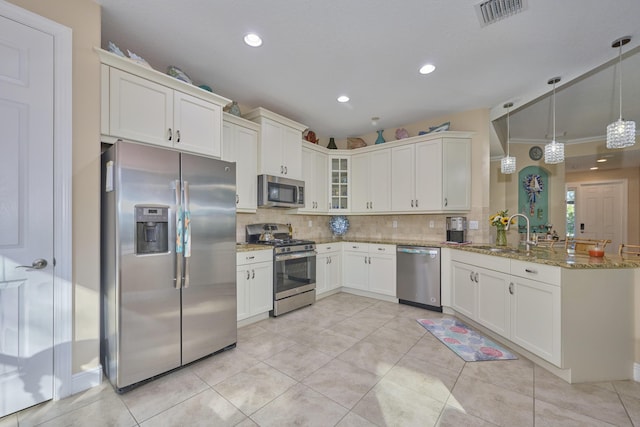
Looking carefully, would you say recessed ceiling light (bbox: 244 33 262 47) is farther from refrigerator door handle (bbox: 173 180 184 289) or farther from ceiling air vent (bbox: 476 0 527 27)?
ceiling air vent (bbox: 476 0 527 27)

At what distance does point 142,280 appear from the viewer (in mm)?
1901

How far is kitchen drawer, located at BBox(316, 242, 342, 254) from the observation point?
4031 millimetres

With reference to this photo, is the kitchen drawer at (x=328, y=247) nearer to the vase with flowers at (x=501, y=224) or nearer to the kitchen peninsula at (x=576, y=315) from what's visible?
the vase with flowers at (x=501, y=224)

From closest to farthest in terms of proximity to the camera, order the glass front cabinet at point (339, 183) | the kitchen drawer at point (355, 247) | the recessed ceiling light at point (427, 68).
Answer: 1. the recessed ceiling light at point (427, 68)
2. the kitchen drawer at point (355, 247)
3. the glass front cabinet at point (339, 183)

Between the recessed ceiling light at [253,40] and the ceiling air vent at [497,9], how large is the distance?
1.68m

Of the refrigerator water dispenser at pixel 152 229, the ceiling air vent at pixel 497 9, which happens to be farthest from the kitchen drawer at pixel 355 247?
the ceiling air vent at pixel 497 9

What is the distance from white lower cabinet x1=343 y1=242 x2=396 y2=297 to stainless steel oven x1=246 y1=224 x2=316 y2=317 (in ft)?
2.55

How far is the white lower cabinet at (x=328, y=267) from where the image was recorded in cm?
402

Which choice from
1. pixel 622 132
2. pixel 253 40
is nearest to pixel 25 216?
pixel 253 40

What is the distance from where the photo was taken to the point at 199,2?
1.91m

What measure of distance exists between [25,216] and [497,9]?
3.45 m

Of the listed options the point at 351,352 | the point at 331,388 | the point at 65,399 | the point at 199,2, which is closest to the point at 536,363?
the point at 351,352

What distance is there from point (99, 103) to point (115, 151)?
444 millimetres

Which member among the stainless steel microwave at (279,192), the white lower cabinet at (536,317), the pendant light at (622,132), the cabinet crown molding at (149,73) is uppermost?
the cabinet crown molding at (149,73)
